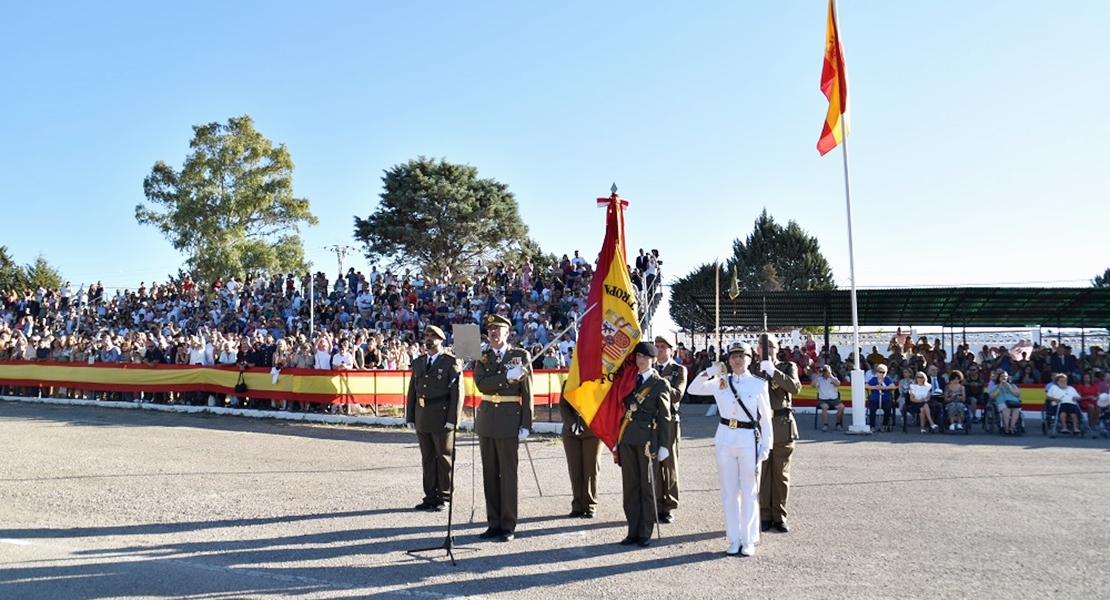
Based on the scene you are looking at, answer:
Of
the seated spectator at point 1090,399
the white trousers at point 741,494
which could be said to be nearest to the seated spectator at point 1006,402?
the seated spectator at point 1090,399

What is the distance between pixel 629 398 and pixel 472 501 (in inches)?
97.6

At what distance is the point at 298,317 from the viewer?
29453mm

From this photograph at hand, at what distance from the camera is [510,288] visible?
27.5m

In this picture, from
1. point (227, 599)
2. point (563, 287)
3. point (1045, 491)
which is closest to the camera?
point (227, 599)

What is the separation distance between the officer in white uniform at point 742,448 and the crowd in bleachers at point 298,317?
9438 mm

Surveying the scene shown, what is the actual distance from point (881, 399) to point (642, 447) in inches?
447

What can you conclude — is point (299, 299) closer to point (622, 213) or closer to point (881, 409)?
point (881, 409)

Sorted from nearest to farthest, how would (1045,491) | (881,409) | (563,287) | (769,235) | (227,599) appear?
1. (227,599)
2. (1045,491)
3. (881,409)
4. (563,287)
5. (769,235)

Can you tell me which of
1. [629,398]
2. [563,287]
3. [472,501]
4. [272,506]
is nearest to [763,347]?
[629,398]

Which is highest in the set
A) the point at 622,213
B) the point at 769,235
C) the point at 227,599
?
the point at 769,235

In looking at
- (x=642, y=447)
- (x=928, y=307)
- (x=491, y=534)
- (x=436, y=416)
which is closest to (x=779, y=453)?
(x=642, y=447)

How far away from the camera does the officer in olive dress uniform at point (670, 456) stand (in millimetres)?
8484

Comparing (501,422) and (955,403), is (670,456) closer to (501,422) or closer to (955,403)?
(501,422)

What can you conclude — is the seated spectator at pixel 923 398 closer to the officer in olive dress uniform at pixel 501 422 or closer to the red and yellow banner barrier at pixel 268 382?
the red and yellow banner barrier at pixel 268 382
